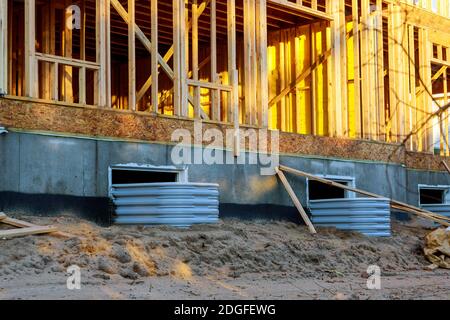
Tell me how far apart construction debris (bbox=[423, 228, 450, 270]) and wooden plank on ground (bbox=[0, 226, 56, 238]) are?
6.13m

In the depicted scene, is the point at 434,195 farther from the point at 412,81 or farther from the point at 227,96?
the point at 227,96

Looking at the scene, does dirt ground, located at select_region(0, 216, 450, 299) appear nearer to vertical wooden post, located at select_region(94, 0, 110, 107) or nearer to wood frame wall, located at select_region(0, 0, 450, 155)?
vertical wooden post, located at select_region(94, 0, 110, 107)

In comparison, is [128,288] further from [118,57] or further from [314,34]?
[118,57]

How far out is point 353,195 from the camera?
16.0m

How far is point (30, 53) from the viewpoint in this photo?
36.7 ft

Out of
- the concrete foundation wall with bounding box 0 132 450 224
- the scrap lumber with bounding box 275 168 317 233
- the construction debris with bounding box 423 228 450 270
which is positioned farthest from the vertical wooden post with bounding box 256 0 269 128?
the construction debris with bounding box 423 228 450 270

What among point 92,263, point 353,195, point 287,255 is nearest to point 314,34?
point 353,195

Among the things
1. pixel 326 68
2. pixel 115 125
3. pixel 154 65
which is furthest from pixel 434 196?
pixel 115 125

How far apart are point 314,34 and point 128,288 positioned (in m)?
10.6

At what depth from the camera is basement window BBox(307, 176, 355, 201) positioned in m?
15.9

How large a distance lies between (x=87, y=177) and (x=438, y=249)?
5.76 meters

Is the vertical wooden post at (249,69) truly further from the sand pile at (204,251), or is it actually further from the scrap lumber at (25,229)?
the scrap lumber at (25,229)
